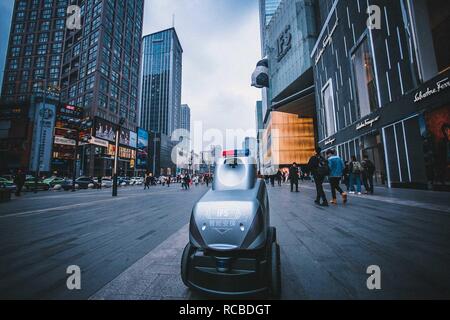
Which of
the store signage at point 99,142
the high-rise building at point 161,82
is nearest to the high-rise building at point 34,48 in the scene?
the store signage at point 99,142

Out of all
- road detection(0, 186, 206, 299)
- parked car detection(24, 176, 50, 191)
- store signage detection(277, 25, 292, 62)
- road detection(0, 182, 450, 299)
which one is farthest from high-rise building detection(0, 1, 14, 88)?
store signage detection(277, 25, 292, 62)

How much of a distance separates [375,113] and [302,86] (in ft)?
101

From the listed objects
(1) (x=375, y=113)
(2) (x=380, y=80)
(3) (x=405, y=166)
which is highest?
(2) (x=380, y=80)

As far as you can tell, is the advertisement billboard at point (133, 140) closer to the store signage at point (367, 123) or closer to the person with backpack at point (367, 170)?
the store signage at point (367, 123)

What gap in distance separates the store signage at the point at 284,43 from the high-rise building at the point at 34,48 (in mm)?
83418

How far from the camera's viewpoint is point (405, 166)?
12828 millimetres

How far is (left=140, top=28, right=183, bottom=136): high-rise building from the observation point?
5679 inches

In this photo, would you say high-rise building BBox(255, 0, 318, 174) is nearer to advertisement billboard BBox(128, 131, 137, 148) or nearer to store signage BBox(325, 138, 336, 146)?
store signage BBox(325, 138, 336, 146)

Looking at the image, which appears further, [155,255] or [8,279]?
[155,255]

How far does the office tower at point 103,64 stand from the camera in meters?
65.6
